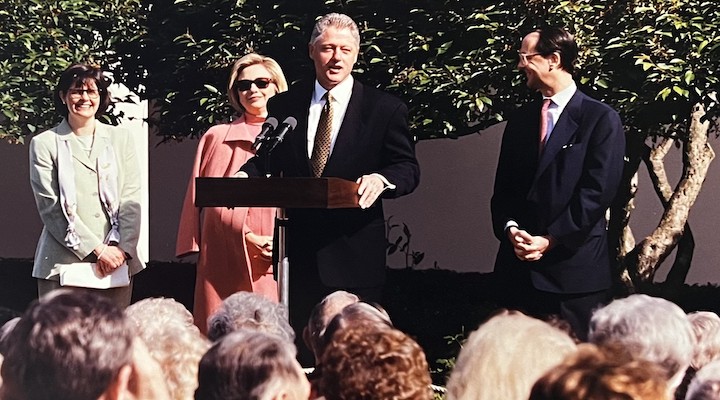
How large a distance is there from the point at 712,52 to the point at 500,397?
2.80m

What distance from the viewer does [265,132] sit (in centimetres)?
363

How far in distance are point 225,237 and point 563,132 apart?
1.48 m

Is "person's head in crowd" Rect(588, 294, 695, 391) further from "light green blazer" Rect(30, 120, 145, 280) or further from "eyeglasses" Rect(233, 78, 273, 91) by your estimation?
"light green blazer" Rect(30, 120, 145, 280)

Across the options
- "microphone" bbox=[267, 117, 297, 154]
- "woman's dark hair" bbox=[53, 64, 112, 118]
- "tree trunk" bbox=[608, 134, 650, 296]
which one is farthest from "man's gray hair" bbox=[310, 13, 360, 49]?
"tree trunk" bbox=[608, 134, 650, 296]

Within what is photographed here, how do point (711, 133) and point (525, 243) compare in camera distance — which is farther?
point (711, 133)

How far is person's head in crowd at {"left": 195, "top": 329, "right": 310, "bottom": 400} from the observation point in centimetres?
221

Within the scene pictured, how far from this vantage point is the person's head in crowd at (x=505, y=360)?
2193 millimetres

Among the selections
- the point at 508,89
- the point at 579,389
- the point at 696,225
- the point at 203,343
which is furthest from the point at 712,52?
the point at 579,389

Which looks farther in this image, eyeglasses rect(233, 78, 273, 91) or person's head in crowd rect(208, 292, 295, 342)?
eyeglasses rect(233, 78, 273, 91)

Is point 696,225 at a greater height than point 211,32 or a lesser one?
lesser

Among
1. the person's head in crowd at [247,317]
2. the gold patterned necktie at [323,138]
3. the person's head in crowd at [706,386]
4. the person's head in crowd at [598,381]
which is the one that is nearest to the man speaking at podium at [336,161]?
the gold patterned necktie at [323,138]

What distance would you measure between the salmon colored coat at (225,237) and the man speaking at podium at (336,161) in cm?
57

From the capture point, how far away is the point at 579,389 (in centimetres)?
180

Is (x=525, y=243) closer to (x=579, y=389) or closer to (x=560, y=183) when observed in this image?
(x=560, y=183)
